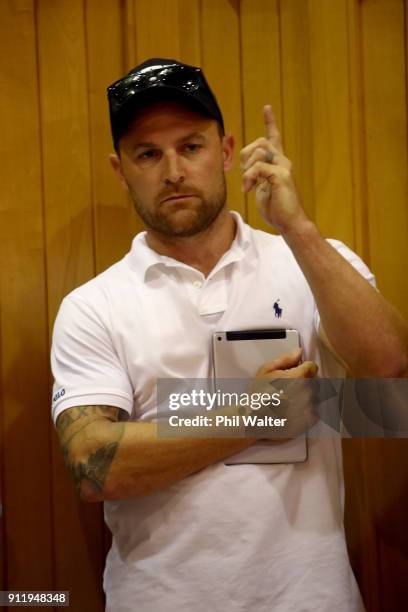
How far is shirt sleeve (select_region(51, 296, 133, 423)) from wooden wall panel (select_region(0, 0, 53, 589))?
0.33 meters

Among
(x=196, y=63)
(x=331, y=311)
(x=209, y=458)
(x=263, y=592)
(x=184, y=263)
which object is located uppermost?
(x=196, y=63)

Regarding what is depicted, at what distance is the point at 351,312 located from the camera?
3.33 feet

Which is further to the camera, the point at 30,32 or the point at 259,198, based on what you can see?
the point at 30,32

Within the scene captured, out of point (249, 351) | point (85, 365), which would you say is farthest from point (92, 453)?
point (249, 351)

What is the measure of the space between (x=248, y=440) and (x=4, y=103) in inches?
36.1

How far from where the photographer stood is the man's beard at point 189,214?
117 cm

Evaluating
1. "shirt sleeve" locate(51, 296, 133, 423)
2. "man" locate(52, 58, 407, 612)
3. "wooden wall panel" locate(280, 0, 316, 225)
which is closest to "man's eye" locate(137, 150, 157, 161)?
"man" locate(52, 58, 407, 612)

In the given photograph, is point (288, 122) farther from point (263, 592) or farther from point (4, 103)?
point (263, 592)

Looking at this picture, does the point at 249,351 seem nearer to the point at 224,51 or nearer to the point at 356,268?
the point at 356,268

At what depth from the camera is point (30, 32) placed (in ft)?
4.83

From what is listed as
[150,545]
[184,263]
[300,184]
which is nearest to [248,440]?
[150,545]

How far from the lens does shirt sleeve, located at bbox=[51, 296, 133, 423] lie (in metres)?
1.07

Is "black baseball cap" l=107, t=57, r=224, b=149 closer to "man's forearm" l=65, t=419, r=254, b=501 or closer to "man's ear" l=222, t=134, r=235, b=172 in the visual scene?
"man's ear" l=222, t=134, r=235, b=172

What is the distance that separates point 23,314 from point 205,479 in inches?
24.1
